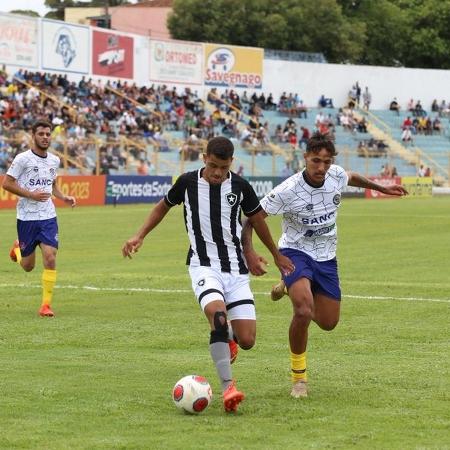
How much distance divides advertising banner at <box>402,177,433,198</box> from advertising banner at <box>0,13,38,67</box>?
19875 mm

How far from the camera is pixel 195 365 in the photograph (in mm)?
10352

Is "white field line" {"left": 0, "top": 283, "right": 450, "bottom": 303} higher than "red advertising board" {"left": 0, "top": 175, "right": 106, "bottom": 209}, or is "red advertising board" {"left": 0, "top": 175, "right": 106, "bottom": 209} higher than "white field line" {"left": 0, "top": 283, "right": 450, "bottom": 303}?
"white field line" {"left": 0, "top": 283, "right": 450, "bottom": 303}

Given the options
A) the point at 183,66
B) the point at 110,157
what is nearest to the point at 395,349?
the point at 110,157

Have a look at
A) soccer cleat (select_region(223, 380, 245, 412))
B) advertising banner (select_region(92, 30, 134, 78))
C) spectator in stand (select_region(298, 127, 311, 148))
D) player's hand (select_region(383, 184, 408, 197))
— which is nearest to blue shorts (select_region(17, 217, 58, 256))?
player's hand (select_region(383, 184, 408, 197))

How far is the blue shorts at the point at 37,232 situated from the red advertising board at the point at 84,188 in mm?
A: 25595

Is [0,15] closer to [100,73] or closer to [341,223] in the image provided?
[100,73]

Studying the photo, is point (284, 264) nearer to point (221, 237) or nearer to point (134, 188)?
point (221, 237)

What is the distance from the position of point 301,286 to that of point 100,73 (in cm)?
4949

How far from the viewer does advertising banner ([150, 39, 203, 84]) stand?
6178 centimetres

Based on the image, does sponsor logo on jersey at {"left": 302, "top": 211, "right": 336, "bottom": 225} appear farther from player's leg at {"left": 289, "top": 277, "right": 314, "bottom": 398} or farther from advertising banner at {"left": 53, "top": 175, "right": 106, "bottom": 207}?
advertising banner at {"left": 53, "top": 175, "right": 106, "bottom": 207}

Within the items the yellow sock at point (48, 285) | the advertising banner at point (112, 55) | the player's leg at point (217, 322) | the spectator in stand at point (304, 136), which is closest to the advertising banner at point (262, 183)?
the spectator in stand at point (304, 136)

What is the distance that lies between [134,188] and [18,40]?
425 inches

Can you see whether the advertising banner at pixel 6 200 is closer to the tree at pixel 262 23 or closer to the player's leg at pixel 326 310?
the player's leg at pixel 326 310

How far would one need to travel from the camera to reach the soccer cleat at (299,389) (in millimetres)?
8789
